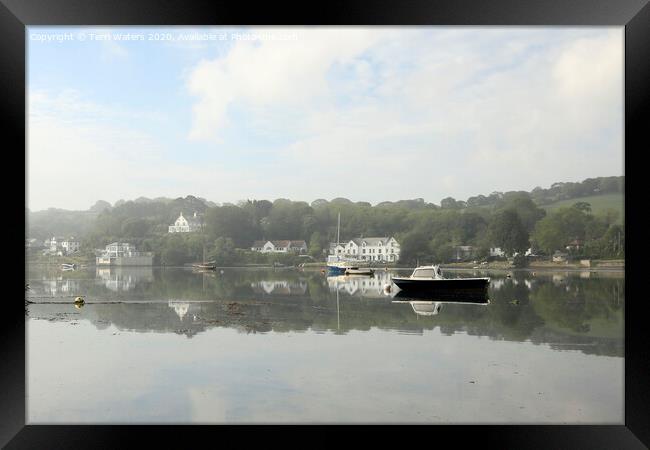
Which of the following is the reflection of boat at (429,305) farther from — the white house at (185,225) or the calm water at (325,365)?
Answer: the white house at (185,225)

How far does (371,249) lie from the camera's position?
5181 cm

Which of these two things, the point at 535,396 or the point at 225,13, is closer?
the point at 225,13

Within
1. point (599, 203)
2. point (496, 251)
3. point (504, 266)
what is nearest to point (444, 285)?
point (504, 266)

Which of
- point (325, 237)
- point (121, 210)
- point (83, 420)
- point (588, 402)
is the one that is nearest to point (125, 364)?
point (83, 420)

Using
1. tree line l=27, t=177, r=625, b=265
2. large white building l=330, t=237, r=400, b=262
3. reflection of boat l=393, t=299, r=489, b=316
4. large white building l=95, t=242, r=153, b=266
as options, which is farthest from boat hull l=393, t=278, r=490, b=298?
large white building l=95, t=242, r=153, b=266

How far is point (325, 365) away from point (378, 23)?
4.59 m

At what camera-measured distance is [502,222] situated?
46.4 metres

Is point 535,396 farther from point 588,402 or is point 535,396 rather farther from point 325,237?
point 325,237

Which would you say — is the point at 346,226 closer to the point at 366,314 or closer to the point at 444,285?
the point at 444,285

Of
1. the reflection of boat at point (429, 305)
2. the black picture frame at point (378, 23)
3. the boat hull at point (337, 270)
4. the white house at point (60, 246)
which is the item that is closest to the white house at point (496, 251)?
the boat hull at point (337, 270)

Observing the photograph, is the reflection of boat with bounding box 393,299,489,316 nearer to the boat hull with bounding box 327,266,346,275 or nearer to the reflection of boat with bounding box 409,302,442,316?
the reflection of boat with bounding box 409,302,442,316

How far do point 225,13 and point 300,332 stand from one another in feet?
24.3

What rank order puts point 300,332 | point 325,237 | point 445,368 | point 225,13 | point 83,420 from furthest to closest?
point 325,237, point 300,332, point 445,368, point 83,420, point 225,13

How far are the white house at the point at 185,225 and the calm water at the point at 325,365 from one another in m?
41.0
